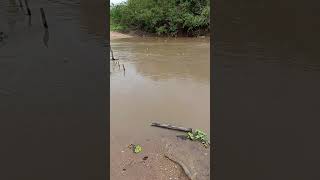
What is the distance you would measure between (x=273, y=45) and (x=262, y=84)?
0.39m

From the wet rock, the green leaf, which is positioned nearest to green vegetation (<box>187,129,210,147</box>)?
the wet rock

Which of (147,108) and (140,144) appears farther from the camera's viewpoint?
(147,108)

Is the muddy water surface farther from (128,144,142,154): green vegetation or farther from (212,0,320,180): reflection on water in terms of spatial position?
(212,0,320,180): reflection on water

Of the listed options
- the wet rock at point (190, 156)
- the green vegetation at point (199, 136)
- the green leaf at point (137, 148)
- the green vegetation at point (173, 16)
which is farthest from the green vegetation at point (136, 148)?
the green vegetation at point (173, 16)

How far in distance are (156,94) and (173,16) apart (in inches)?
306

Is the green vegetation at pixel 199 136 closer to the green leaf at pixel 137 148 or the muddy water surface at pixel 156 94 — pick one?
the muddy water surface at pixel 156 94

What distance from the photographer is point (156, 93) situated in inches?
196

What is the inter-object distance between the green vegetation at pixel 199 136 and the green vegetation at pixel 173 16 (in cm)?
871

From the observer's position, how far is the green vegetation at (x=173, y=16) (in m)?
12.1

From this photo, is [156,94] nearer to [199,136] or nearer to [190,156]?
[199,136]
